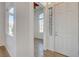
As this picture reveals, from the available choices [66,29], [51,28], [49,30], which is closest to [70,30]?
[66,29]

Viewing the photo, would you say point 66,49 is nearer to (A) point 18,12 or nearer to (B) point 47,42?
(B) point 47,42

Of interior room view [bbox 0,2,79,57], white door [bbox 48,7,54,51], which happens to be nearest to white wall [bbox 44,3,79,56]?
interior room view [bbox 0,2,79,57]

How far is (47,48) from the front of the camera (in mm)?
5391

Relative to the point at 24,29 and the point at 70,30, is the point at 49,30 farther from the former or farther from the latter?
the point at 24,29

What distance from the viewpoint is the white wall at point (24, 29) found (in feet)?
9.95

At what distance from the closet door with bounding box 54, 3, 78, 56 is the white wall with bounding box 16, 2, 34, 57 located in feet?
4.29

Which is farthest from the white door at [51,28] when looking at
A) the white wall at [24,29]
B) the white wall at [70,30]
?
the white wall at [24,29]

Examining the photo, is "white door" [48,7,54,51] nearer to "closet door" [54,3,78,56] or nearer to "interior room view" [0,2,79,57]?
"interior room view" [0,2,79,57]

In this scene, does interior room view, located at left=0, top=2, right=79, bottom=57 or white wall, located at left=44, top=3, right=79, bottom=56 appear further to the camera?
white wall, located at left=44, top=3, right=79, bottom=56

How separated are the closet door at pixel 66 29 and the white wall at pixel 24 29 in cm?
131

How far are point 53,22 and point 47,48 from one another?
3.21 feet

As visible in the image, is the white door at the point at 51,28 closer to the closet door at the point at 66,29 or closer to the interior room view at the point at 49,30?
the interior room view at the point at 49,30

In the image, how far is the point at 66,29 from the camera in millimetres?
4309

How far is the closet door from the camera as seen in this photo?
4012 millimetres
